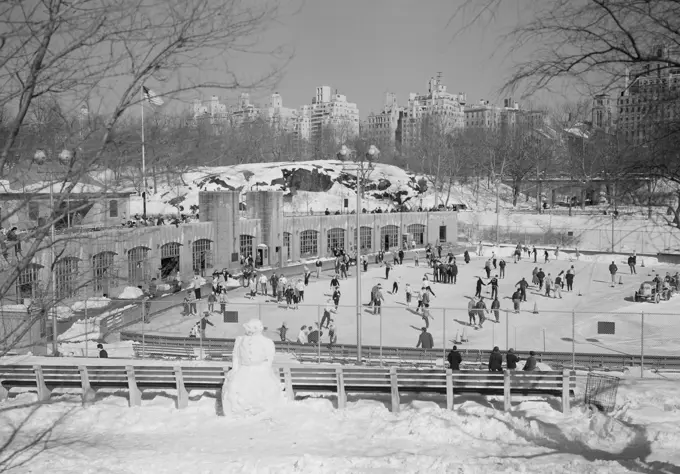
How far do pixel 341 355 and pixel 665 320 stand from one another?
12.3m

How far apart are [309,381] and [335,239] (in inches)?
1371

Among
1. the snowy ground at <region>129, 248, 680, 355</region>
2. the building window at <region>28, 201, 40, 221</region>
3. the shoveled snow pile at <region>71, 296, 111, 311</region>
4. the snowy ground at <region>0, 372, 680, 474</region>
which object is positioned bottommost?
the snowy ground at <region>129, 248, 680, 355</region>

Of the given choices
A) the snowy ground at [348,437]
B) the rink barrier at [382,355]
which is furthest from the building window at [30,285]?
the rink barrier at [382,355]

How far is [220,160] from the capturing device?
4.07m

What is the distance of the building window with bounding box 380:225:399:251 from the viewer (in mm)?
48938

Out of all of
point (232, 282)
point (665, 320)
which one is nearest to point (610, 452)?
point (665, 320)

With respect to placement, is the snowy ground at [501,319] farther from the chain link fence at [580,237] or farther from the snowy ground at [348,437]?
the chain link fence at [580,237]

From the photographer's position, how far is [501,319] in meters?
23.3

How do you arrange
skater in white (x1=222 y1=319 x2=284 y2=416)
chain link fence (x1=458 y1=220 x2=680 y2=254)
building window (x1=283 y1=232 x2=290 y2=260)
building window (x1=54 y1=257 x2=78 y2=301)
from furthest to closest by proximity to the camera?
1. chain link fence (x1=458 y1=220 x2=680 y2=254)
2. building window (x1=283 y1=232 x2=290 y2=260)
3. skater in white (x1=222 y1=319 x2=284 y2=416)
4. building window (x1=54 y1=257 x2=78 y2=301)

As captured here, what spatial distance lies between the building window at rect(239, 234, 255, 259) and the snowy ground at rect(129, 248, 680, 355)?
21.6ft

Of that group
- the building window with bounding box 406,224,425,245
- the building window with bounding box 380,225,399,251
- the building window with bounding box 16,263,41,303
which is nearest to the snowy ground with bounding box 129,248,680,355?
the building window with bounding box 16,263,41,303

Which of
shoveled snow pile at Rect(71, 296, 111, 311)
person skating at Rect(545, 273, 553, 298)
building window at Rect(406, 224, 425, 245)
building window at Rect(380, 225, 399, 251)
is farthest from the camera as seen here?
building window at Rect(406, 224, 425, 245)

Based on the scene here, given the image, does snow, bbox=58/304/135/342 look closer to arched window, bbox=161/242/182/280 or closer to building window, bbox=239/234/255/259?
arched window, bbox=161/242/182/280

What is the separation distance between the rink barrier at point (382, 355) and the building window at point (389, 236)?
3102 cm
